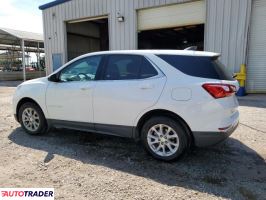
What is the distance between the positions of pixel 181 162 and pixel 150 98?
3.59 ft

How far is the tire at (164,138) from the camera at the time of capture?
3.78 m

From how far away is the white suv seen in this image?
3611 mm

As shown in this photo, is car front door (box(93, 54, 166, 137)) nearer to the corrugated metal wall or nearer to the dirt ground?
the dirt ground

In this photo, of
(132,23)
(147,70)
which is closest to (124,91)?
(147,70)

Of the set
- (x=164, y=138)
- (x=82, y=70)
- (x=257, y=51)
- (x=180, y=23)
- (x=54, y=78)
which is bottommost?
(x=164, y=138)

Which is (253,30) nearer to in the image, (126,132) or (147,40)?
(126,132)

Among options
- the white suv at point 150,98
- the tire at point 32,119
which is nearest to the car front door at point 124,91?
the white suv at point 150,98

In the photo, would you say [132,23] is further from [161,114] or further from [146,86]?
[161,114]

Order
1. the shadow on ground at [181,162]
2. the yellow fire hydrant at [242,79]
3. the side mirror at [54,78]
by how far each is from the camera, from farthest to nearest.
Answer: the yellow fire hydrant at [242,79] → the side mirror at [54,78] → the shadow on ground at [181,162]

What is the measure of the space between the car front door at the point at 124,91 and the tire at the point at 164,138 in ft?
0.92

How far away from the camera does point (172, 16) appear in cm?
1151

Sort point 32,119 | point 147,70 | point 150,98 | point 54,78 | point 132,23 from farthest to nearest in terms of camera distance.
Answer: point 132,23
point 32,119
point 54,78
point 147,70
point 150,98

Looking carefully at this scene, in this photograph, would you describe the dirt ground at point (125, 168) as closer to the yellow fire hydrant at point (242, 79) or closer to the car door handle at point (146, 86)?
the car door handle at point (146, 86)

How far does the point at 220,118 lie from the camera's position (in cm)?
357
